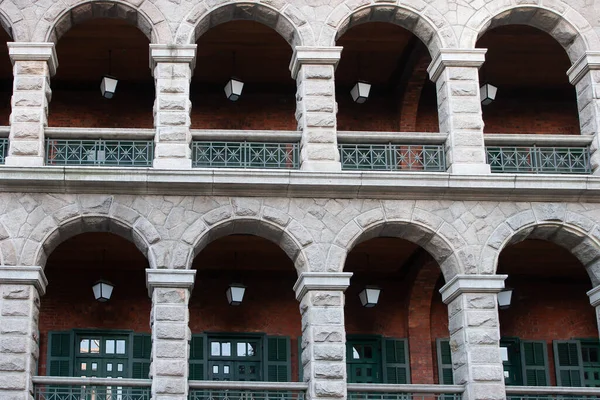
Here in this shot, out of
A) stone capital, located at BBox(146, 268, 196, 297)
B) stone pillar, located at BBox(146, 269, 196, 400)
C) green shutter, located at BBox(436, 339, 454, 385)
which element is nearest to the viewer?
stone pillar, located at BBox(146, 269, 196, 400)

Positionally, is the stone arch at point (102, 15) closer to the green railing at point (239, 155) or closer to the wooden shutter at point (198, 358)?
the green railing at point (239, 155)

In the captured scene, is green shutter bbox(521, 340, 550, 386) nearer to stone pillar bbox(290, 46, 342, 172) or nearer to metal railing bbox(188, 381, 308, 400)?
metal railing bbox(188, 381, 308, 400)

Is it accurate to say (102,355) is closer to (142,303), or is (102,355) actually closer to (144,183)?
(142,303)

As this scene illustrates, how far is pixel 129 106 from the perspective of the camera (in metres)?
22.5

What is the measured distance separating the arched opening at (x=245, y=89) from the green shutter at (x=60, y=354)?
4499 millimetres

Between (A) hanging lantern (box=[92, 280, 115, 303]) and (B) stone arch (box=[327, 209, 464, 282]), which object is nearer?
(B) stone arch (box=[327, 209, 464, 282])

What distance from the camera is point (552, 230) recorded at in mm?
18922

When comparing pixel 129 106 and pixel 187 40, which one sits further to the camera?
pixel 129 106

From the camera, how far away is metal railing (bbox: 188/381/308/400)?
1781 cm

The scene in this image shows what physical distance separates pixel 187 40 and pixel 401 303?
257 inches

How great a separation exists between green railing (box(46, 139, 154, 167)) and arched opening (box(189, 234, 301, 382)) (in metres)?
2.82

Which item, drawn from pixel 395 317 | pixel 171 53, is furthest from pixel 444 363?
pixel 171 53

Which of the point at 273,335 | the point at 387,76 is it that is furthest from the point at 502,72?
the point at 273,335

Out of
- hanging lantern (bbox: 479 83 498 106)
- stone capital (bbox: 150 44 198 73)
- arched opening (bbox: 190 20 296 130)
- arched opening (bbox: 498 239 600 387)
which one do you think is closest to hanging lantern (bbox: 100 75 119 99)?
arched opening (bbox: 190 20 296 130)
